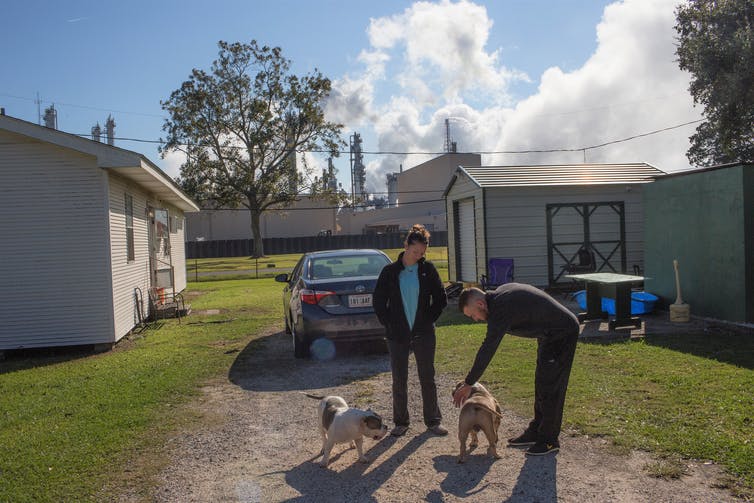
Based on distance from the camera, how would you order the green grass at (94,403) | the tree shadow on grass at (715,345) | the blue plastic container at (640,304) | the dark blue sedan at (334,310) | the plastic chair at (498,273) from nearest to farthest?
the green grass at (94,403)
the tree shadow on grass at (715,345)
the dark blue sedan at (334,310)
the blue plastic container at (640,304)
the plastic chair at (498,273)

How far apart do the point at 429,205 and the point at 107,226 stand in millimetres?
58495

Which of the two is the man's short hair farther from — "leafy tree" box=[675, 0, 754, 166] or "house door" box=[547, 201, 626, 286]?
"leafy tree" box=[675, 0, 754, 166]

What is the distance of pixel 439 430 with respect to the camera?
5090 millimetres

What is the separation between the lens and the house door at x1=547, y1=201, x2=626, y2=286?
1559 centimetres

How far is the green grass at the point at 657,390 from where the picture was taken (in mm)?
4559

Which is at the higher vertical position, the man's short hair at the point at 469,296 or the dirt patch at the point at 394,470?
the man's short hair at the point at 469,296

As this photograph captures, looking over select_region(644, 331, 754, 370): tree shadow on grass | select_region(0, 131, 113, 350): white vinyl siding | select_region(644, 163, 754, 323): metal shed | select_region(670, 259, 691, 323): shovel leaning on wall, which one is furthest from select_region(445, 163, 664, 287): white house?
select_region(0, 131, 113, 350): white vinyl siding

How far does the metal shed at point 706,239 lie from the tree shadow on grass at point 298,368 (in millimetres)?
5491

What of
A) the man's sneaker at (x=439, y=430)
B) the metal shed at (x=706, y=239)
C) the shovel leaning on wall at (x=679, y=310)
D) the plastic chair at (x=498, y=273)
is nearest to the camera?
the man's sneaker at (x=439, y=430)

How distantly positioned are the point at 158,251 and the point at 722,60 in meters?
18.2

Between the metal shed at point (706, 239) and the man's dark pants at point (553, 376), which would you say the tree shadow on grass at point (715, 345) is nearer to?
the metal shed at point (706, 239)

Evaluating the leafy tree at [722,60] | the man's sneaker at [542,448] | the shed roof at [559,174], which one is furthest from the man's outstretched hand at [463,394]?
the leafy tree at [722,60]

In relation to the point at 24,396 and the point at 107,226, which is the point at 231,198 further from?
the point at 24,396

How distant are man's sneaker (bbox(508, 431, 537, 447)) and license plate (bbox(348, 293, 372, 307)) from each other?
375 cm
